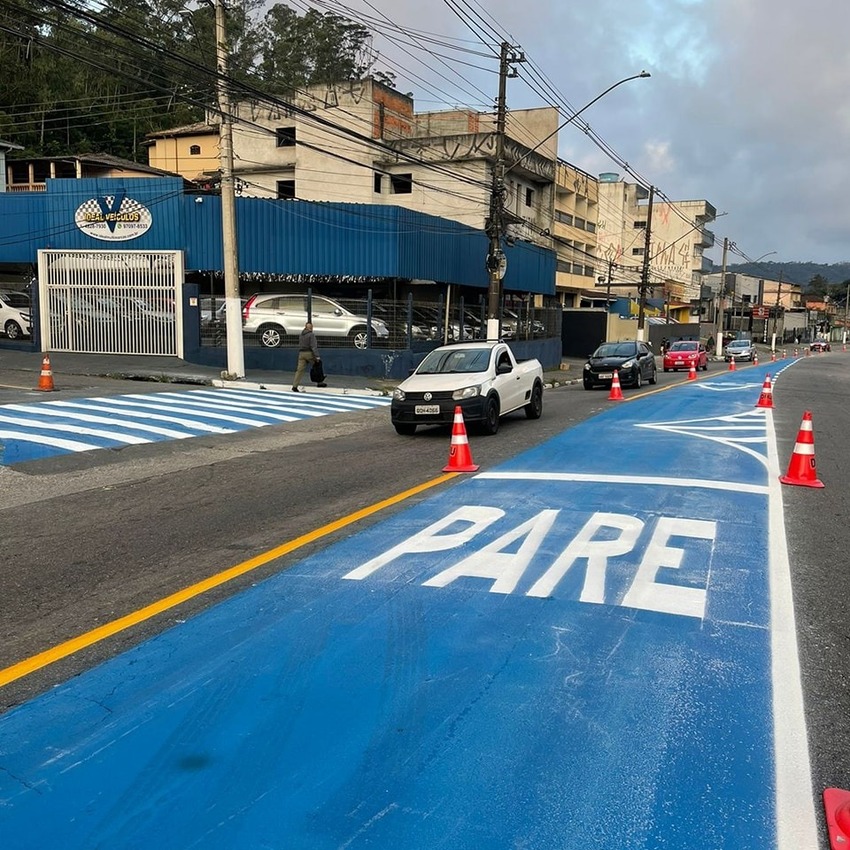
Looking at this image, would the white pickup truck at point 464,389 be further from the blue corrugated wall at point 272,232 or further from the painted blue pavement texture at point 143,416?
the blue corrugated wall at point 272,232

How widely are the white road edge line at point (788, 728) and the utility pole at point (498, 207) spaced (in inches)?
722

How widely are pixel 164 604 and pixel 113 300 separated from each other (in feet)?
72.4

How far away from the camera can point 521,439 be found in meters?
12.9

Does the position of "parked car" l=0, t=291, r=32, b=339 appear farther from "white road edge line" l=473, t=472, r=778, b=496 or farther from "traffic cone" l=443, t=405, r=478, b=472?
"white road edge line" l=473, t=472, r=778, b=496

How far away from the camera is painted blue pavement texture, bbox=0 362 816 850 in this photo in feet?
9.43

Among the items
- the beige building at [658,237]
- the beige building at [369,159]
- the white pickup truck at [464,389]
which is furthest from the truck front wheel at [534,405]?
the beige building at [658,237]

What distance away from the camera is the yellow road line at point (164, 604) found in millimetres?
4246

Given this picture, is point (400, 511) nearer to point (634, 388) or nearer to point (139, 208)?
point (634, 388)

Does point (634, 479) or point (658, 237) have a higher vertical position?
point (658, 237)

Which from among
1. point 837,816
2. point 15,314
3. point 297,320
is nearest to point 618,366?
point 297,320

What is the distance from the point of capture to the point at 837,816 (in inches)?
112

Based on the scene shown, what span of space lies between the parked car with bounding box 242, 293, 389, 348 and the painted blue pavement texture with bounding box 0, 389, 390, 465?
4588 mm

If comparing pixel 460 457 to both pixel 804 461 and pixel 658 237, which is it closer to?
pixel 804 461

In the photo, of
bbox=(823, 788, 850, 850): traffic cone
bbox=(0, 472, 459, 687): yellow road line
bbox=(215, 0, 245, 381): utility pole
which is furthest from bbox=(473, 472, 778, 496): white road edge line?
bbox=(215, 0, 245, 381): utility pole
